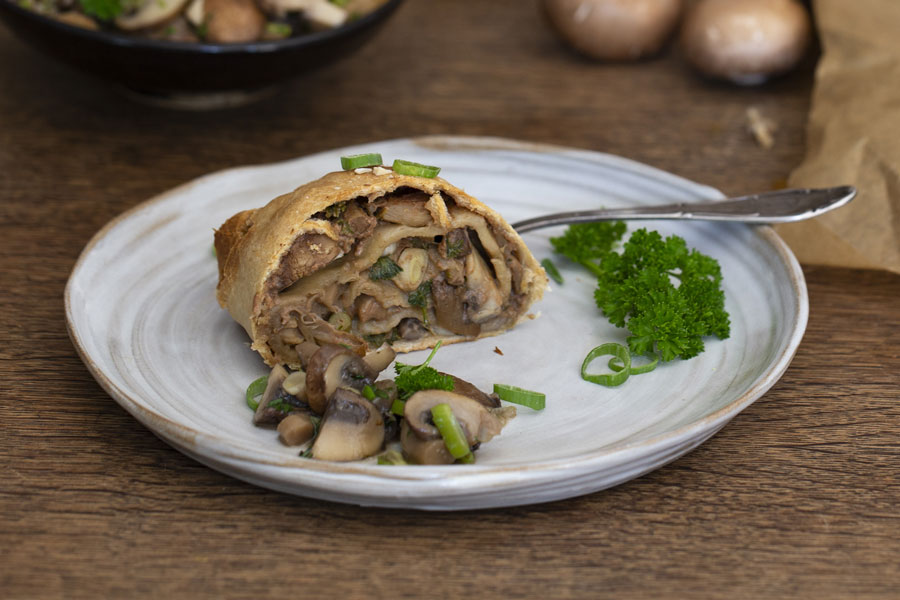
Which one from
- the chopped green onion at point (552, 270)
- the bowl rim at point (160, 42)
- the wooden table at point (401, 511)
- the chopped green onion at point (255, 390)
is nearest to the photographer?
the wooden table at point (401, 511)

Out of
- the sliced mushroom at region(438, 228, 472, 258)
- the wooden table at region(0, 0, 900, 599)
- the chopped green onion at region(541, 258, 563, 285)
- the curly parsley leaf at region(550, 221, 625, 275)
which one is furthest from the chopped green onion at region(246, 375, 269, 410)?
the curly parsley leaf at region(550, 221, 625, 275)

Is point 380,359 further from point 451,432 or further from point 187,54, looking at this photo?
point 187,54

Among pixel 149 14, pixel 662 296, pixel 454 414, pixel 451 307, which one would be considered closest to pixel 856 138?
pixel 662 296

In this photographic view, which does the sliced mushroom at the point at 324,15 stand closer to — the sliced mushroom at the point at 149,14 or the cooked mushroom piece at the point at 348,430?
the sliced mushroom at the point at 149,14

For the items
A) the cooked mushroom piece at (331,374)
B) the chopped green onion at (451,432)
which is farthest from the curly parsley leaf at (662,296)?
the cooked mushroom piece at (331,374)

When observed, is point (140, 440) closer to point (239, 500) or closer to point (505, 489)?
point (239, 500)

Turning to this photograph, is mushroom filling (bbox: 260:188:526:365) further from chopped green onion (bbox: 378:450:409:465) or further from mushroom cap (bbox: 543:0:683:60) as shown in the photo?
mushroom cap (bbox: 543:0:683:60)

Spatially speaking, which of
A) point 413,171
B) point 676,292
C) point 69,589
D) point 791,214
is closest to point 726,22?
point 791,214
